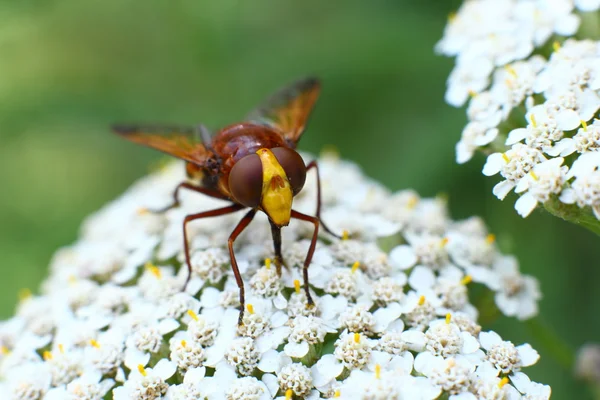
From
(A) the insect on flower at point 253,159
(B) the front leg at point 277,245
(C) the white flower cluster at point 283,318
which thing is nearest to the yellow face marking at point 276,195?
(A) the insect on flower at point 253,159

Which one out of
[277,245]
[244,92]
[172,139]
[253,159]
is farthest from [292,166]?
[244,92]

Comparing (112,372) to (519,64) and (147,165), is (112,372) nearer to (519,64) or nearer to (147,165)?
(519,64)

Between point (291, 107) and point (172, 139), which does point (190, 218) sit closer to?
point (172, 139)

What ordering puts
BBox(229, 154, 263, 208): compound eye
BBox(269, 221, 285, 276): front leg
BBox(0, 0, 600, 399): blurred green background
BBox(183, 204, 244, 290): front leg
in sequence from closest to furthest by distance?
BBox(229, 154, 263, 208): compound eye < BBox(269, 221, 285, 276): front leg < BBox(183, 204, 244, 290): front leg < BBox(0, 0, 600, 399): blurred green background

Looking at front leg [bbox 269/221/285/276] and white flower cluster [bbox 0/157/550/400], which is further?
front leg [bbox 269/221/285/276]

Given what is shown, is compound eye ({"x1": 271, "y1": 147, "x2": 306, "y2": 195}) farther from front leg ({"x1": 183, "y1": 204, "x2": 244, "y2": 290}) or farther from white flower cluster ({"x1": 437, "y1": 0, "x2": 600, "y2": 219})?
white flower cluster ({"x1": 437, "y1": 0, "x2": 600, "y2": 219})

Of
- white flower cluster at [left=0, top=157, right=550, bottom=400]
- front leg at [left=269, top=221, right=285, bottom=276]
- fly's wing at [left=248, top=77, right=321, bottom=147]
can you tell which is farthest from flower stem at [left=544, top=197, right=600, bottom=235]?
fly's wing at [left=248, top=77, right=321, bottom=147]
